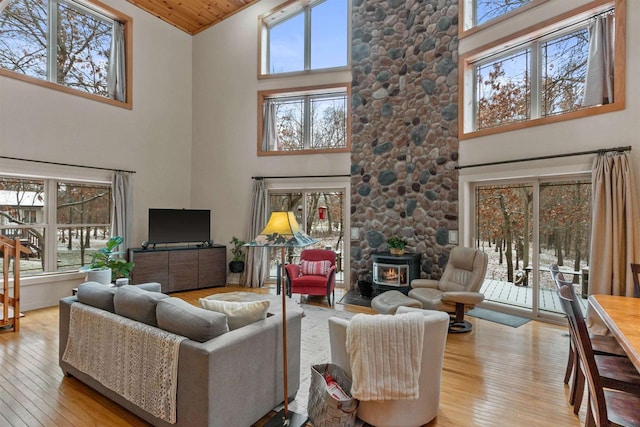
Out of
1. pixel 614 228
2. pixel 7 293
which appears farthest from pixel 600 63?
pixel 7 293

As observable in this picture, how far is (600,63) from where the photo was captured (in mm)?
3799

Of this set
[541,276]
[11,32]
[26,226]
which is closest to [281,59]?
[11,32]

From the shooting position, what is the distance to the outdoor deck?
14.4ft

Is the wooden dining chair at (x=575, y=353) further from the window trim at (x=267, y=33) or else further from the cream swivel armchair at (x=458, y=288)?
Answer: the window trim at (x=267, y=33)

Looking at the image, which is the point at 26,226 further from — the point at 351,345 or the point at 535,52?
the point at 535,52

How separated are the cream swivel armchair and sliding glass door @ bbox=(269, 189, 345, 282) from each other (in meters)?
2.17

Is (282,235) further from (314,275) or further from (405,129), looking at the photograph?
(405,129)

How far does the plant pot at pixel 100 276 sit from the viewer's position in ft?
15.6

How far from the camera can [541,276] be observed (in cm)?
443

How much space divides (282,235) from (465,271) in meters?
3.04

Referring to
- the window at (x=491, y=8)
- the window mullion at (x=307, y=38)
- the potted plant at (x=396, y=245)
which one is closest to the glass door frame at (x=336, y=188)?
the potted plant at (x=396, y=245)

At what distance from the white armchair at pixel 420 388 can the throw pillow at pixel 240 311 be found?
1.74ft

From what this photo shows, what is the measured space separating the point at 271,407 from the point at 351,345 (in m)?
0.82

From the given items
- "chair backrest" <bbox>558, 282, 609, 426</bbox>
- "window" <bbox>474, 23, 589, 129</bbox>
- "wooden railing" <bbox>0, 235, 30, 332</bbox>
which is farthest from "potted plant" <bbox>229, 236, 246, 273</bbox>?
"chair backrest" <bbox>558, 282, 609, 426</bbox>
